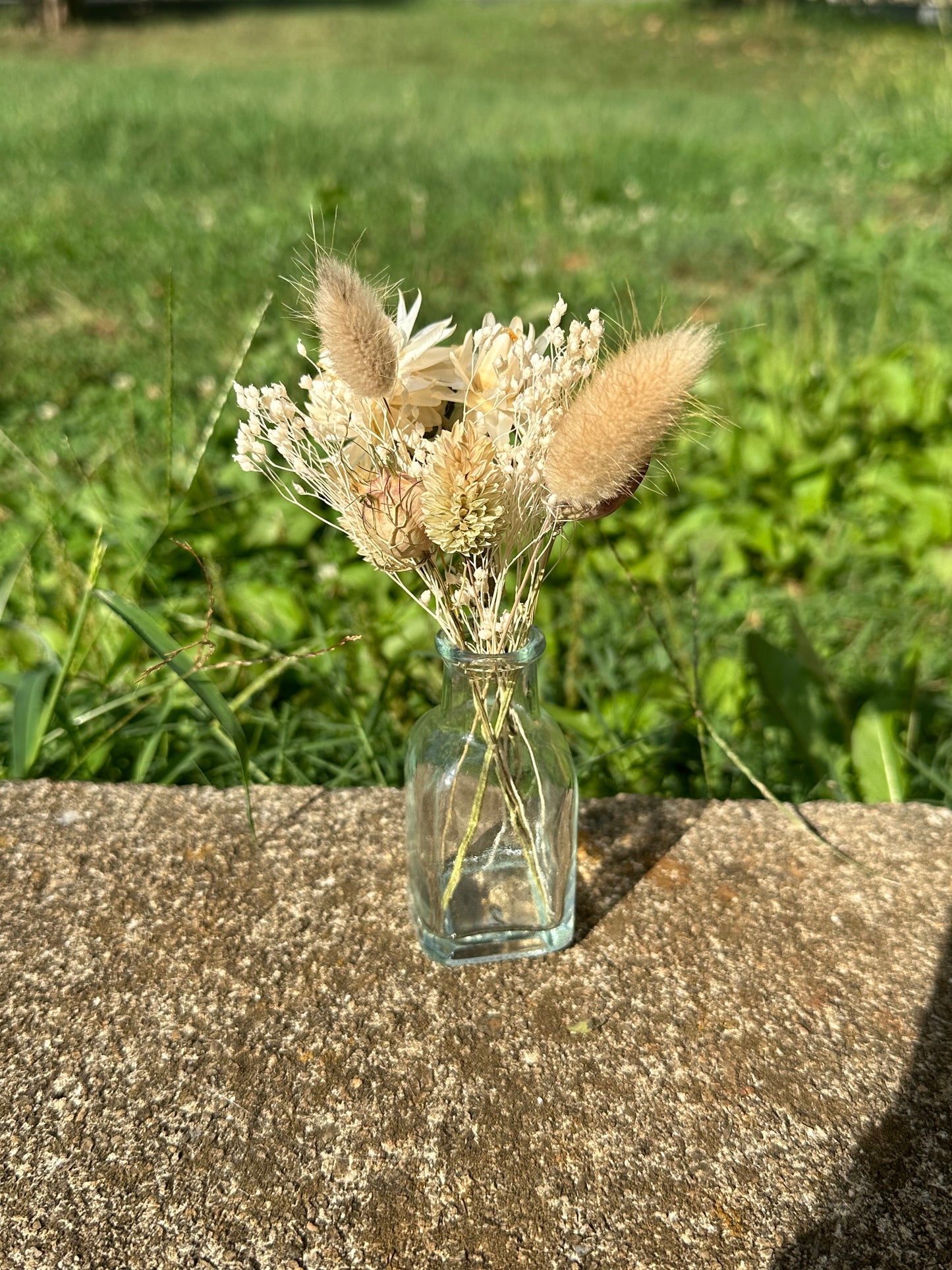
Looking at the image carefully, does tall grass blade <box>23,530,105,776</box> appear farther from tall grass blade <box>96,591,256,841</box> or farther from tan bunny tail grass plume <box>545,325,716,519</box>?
tan bunny tail grass plume <box>545,325,716,519</box>

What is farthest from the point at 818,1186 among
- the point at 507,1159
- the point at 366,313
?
the point at 366,313

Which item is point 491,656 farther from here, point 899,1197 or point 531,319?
point 531,319

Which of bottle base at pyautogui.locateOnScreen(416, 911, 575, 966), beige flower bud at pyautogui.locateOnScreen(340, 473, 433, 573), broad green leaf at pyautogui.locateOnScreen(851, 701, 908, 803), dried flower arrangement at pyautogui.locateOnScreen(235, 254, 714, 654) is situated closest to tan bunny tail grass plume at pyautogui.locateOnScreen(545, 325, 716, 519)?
dried flower arrangement at pyautogui.locateOnScreen(235, 254, 714, 654)

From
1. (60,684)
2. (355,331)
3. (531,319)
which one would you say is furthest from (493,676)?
(531,319)

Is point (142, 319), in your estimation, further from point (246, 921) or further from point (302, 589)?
point (246, 921)

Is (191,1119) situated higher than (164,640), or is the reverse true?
(164,640)

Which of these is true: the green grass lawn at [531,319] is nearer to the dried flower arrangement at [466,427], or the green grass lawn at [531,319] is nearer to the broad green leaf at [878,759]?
the broad green leaf at [878,759]
